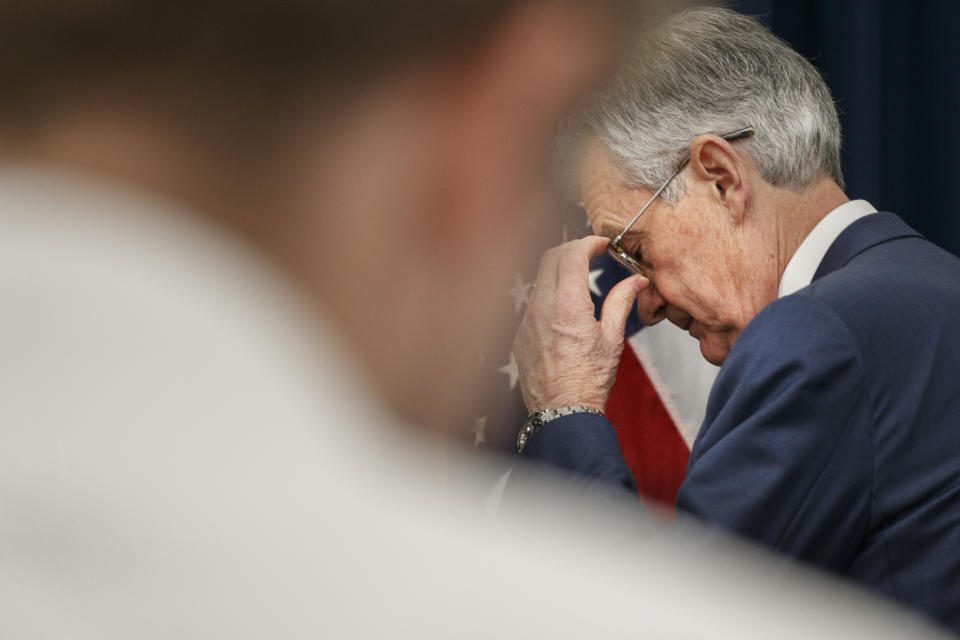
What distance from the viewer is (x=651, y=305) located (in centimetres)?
150

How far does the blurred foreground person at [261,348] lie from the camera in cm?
14

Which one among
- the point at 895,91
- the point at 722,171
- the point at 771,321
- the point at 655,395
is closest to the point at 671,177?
the point at 722,171

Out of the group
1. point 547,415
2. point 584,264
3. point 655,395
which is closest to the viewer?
point 547,415

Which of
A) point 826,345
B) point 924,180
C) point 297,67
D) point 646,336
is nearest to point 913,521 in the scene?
A: point 826,345

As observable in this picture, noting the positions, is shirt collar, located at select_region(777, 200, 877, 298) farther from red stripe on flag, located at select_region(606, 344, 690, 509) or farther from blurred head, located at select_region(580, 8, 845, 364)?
red stripe on flag, located at select_region(606, 344, 690, 509)

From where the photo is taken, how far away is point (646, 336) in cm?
191

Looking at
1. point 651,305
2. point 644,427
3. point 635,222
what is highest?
point 635,222

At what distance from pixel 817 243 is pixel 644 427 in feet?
2.34

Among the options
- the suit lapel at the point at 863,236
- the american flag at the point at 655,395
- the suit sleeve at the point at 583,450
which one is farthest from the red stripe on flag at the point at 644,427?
the suit lapel at the point at 863,236

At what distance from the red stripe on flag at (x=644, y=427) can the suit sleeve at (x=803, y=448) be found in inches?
32.4

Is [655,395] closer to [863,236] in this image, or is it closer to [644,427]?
[644,427]

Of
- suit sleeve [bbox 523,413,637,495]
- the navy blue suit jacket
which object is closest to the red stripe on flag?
suit sleeve [bbox 523,413,637,495]

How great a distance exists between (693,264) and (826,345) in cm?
35

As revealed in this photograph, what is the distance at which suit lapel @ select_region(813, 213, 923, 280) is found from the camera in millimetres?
1189
